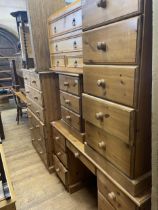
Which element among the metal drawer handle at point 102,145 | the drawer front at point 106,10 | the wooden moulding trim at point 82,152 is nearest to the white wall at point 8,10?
the wooden moulding trim at point 82,152

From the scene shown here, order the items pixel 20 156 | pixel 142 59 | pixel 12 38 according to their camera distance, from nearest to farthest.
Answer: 1. pixel 142 59
2. pixel 20 156
3. pixel 12 38

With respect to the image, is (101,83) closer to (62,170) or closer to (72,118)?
(72,118)

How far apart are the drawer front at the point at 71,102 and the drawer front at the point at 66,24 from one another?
0.52m

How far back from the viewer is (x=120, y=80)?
0.79 metres

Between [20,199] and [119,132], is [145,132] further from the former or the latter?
[20,199]

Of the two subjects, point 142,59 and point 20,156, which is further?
point 20,156

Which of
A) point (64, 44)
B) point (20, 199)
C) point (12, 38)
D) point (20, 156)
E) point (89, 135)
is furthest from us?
point (12, 38)

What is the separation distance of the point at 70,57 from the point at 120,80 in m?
0.78

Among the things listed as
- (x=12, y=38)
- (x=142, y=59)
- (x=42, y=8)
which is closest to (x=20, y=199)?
(x=142, y=59)

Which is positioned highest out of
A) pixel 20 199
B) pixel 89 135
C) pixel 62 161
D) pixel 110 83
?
pixel 110 83

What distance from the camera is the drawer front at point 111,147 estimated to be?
84 centimetres

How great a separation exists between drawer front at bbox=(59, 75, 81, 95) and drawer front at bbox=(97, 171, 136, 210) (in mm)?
600

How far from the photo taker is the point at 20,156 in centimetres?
248

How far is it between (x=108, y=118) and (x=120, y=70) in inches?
10.0
